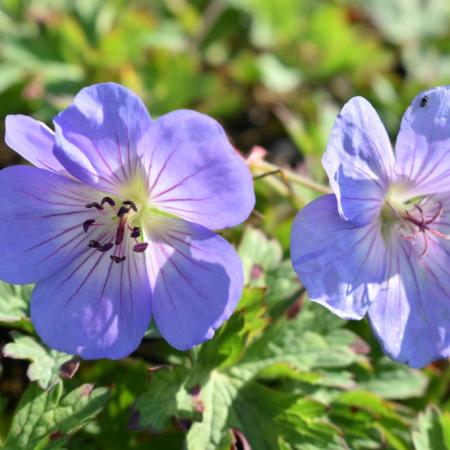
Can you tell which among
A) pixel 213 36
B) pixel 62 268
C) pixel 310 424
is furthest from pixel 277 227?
pixel 213 36

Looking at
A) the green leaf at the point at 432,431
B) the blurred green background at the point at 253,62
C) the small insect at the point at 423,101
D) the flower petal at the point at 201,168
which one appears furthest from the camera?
the blurred green background at the point at 253,62

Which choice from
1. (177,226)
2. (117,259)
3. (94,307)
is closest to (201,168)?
(177,226)

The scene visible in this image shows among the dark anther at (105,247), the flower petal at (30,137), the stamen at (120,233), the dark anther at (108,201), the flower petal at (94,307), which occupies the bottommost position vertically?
the flower petal at (94,307)

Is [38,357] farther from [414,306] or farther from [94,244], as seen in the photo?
[414,306]

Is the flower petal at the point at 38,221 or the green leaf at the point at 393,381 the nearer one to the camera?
the flower petal at the point at 38,221

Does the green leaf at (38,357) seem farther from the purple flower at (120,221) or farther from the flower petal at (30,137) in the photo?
the flower petal at (30,137)

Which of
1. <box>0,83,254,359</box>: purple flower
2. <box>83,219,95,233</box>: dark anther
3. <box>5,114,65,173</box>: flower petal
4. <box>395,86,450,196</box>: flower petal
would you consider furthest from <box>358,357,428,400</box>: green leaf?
<box>5,114,65,173</box>: flower petal

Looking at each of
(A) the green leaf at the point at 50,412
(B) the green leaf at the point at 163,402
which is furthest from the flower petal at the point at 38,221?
(B) the green leaf at the point at 163,402

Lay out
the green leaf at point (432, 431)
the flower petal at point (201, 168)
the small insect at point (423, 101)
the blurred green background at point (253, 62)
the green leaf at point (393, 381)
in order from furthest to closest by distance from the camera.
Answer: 1. the blurred green background at point (253, 62)
2. the green leaf at point (393, 381)
3. the green leaf at point (432, 431)
4. the small insect at point (423, 101)
5. the flower petal at point (201, 168)
